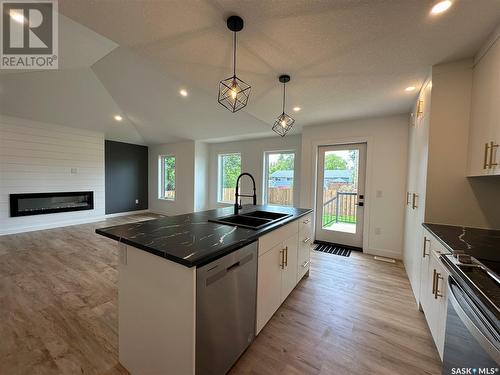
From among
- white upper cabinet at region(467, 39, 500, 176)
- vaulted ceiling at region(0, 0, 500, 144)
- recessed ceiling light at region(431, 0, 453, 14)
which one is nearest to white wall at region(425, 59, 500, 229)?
Result: white upper cabinet at region(467, 39, 500, 176)

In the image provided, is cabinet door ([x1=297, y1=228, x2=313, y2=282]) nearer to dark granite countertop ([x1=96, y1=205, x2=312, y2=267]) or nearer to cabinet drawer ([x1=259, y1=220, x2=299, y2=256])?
cabinet drawer ([x1=259, y1=220, x2=299, y2=256])

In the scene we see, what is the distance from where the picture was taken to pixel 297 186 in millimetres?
5141

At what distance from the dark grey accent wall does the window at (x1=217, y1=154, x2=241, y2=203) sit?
9.72ft

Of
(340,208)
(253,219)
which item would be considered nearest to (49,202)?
(253,219)

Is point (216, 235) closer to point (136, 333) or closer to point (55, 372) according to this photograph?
point (136, 333)

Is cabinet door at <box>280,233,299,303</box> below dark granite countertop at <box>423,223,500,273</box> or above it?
below

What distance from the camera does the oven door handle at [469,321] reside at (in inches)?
30.6

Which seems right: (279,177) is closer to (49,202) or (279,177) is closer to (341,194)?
(341,194)

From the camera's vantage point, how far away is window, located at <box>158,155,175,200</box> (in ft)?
23.0

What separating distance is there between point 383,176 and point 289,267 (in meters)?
2.59

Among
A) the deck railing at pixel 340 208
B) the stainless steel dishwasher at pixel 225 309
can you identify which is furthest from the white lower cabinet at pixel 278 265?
the deck railing at pixel 340 208

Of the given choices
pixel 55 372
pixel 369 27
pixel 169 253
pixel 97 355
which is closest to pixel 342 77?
pixel 369 27

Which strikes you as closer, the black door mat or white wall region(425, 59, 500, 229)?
white wall region(425, 59, 500, 229)

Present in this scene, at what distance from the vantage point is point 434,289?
1521 millimetres
